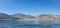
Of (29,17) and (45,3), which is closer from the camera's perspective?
(29,17)

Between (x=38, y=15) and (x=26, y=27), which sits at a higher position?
(x=38, y=15)

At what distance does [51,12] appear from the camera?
1710 millimetres

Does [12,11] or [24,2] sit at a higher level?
[24,2]

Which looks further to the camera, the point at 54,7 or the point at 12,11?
the point at 54,7

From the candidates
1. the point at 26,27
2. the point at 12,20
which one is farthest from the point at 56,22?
the point at 12,20

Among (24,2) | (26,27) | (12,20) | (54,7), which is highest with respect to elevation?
(24,2)

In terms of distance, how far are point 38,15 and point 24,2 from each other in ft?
1.29

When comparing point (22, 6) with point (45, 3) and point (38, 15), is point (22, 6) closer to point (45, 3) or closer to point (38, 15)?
point (38, 15)

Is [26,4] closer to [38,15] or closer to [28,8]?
[28,8]

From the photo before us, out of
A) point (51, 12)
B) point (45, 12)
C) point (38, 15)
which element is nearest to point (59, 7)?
point (51, 12)

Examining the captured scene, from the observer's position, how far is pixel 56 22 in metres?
1.67

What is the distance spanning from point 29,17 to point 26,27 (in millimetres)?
216

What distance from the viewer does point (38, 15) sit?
167cm

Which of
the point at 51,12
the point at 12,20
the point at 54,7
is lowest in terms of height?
the point at 12,20
